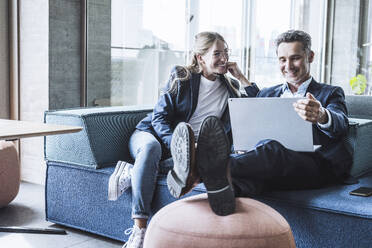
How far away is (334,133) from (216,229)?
2.81 ft

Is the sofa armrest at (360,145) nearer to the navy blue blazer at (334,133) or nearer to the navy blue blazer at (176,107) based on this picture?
the navy blue blazer at (334,133)

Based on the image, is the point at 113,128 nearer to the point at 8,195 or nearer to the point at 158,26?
the point at 8,195

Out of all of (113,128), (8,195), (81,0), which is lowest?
(8,195)

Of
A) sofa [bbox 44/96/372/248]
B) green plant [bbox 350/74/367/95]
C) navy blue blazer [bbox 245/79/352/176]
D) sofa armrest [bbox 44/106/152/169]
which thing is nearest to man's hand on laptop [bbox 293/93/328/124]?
navy blue blazer [bbox 245/79/352/176]

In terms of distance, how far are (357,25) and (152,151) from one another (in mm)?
4007

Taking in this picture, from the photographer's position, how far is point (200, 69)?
2.60m

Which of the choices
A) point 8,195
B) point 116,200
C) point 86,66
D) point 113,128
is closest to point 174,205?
point 116,200

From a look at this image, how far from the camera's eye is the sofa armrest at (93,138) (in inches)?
97.0

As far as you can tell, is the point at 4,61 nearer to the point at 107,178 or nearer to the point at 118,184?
the point at 107,178

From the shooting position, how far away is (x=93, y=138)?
8.09 feet

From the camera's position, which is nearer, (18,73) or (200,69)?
(200,69)

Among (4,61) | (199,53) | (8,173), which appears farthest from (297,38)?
(4,61)

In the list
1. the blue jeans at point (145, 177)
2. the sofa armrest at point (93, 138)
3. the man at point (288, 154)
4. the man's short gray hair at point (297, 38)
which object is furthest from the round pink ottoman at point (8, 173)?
the man's short gray hair at point (297, 38)

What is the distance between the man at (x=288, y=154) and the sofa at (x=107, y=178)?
0.07m
